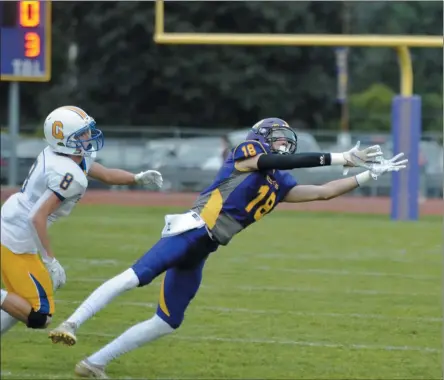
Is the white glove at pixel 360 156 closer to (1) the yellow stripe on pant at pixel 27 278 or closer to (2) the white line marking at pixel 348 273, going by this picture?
(1) the yellow stripe on pant at pixel 27 278

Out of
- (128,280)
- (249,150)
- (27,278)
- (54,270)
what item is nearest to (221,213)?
(249,150)

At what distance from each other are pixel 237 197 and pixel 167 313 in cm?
79

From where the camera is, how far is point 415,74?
32094 millimetres

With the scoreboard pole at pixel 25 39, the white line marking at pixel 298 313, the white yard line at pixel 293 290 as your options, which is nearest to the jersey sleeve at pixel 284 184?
the white line marking at pixel 298 313

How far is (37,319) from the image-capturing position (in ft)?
20.3

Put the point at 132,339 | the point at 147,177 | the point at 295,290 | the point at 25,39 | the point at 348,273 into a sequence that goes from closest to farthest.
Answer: the point at 132,339 < the point at 147,177 < the point at 295,290 < the point at 348,273 < the point at 25,39

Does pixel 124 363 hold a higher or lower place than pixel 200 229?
lower

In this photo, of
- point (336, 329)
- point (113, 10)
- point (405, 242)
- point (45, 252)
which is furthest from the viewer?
point (113, 10)

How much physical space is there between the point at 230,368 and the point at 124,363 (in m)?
0.68

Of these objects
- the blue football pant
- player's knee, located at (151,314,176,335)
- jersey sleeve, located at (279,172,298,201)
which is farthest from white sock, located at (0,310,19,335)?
jersey sleeve, located at (279,172,298,201)

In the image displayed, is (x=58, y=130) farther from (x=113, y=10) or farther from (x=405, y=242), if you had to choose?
(x=113, y=10)

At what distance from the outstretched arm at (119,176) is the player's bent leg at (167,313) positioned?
558mm

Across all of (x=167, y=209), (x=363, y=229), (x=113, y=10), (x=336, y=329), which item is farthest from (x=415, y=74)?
(x=336, y=329)

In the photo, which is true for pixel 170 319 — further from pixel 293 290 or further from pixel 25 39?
pixel 25 39
